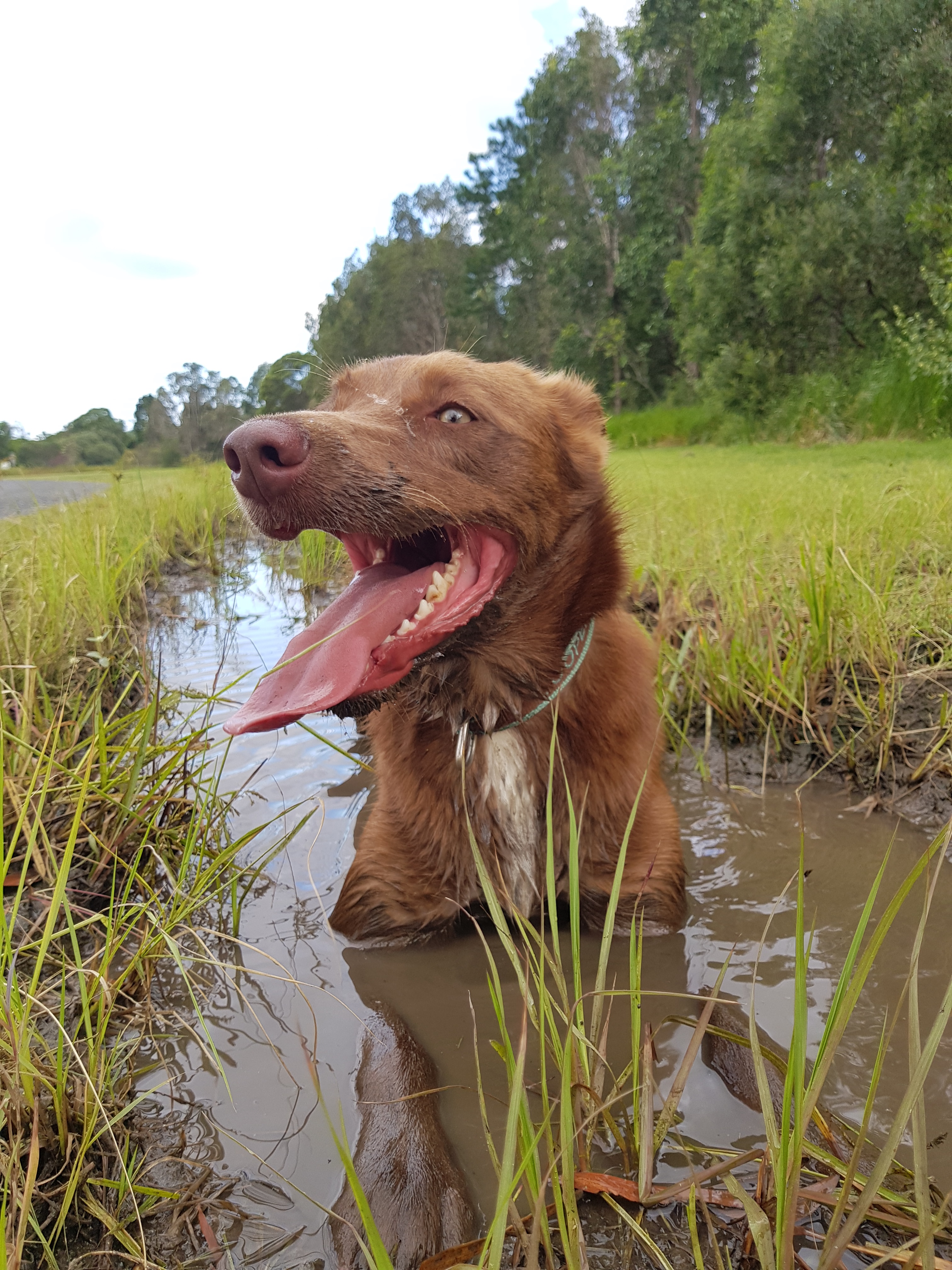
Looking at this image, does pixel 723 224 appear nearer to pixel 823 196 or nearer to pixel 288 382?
pixel 823 196

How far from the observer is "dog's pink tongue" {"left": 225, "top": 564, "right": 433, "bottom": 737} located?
6.21ft

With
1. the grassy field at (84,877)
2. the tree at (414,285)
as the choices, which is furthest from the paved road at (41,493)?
the tree at (414,285)

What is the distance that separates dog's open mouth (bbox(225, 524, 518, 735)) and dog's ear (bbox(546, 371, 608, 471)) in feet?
1.69

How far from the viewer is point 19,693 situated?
9.09 ft

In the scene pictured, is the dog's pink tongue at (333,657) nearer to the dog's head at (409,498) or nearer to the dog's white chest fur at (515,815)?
the dog's head at (409,498)

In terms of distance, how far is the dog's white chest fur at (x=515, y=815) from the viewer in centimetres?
234

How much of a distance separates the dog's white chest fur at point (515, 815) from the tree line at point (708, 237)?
1.85 m

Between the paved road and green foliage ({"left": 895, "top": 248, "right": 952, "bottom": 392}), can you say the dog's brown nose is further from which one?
green foliage ({"left": 895, "top": 248, "right": 952, "bottom": 392})

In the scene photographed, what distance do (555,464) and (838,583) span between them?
162 centimetres

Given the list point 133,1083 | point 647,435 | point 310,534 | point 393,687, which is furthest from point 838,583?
point 647,435

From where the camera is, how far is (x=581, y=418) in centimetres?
281

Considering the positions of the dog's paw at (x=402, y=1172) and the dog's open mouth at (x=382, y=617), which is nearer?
the dog's paw at (x=402, y=1172)

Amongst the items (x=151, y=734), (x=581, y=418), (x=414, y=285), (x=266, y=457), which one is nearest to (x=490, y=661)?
(x=266, y=457)

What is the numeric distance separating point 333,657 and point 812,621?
2218 mm
